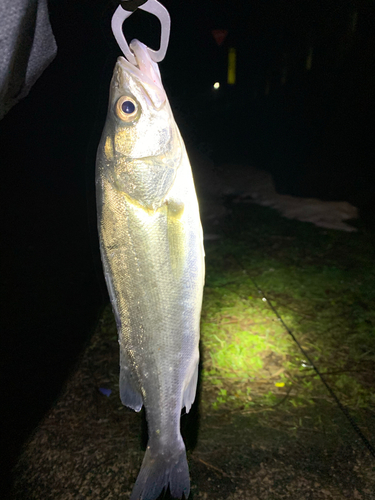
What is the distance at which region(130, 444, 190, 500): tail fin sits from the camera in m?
1.50

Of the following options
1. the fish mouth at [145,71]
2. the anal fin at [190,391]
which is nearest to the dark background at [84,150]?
the fish mouth at [145,71]

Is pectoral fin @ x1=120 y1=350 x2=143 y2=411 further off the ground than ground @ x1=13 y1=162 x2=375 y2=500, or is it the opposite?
pectoral fin @ x1=120 y1=350 x2=143 y2=411

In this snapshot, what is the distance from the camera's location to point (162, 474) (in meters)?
1.51

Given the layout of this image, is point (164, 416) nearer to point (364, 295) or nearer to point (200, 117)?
point (364, 295)

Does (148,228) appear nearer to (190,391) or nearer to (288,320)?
(190,391)

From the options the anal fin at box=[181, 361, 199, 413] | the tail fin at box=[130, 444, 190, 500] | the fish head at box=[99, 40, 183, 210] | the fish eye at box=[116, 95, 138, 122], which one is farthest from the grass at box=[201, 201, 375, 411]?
the fish eye at box=[116, 95, 138, 122]

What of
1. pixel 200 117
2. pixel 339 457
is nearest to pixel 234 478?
pixel 339 457

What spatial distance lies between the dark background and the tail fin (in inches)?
56.7

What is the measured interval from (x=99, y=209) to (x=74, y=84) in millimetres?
3466

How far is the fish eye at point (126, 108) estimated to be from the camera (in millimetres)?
1234

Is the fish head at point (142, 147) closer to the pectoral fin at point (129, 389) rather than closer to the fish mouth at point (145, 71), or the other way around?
the fish mouth at point (145, 71)

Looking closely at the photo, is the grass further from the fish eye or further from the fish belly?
the fish eye

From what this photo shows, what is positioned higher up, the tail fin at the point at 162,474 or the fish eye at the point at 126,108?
the fish eye at the point at 126,108

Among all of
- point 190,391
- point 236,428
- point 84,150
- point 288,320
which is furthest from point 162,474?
point 84,150
